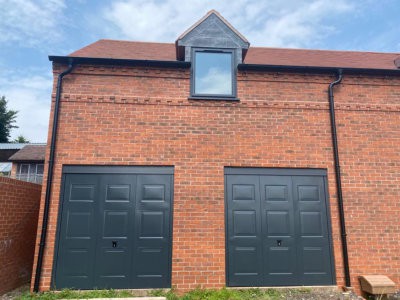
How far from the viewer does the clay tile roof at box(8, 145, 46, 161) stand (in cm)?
2075

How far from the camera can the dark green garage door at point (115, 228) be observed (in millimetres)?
5910

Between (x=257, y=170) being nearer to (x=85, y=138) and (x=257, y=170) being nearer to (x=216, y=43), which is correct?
(x=216, y=43)

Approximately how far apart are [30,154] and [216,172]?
19.8 meters

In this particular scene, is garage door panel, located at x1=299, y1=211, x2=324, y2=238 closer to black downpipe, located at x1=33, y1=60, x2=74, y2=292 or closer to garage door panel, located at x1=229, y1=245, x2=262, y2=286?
garage door panel, located at x1=229, y1=245, x2=262, y2=286

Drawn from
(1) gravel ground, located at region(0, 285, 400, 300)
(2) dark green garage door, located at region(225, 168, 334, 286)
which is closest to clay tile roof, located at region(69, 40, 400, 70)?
(2) dark green garage door, located at region(225, 168, 334, 286)

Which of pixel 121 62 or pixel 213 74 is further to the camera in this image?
pixel 213 74

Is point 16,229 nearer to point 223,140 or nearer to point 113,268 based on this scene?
point 113,268

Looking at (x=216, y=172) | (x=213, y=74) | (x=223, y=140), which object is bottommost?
(x=216, y=172)

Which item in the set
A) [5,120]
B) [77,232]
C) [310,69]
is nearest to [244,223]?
[77,232]

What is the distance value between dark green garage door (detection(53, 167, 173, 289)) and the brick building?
0.07 ft

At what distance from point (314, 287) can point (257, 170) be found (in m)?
2.75

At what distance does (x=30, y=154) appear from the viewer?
21.4 meters

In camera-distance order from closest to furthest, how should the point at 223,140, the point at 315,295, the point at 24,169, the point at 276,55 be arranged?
the point at 315,295
the point at 223,140
the point at 276,55
the point at 24,169

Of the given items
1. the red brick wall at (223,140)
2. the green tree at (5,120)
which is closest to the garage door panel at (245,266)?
the red brick wall at (223,140)
